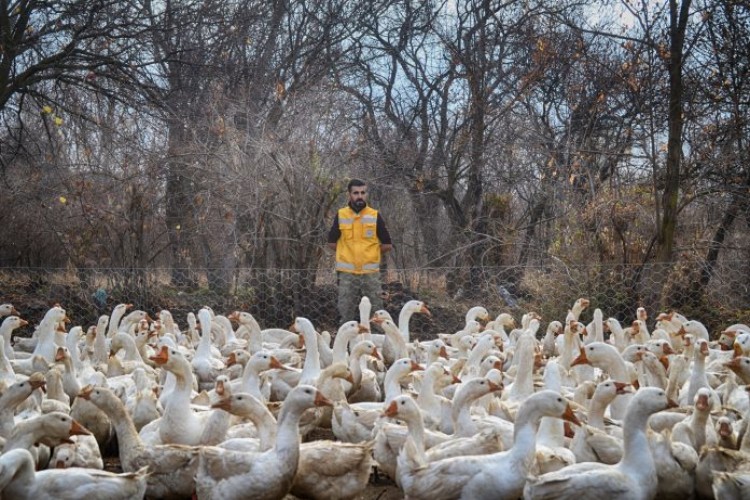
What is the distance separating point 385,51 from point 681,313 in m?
10.2

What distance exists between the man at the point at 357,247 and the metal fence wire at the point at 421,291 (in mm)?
965

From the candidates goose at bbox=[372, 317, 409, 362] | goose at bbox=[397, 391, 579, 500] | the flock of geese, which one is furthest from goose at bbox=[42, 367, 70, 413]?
goose at bbox=[372, 317, 409, 362]

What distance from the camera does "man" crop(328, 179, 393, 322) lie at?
9.91 meters

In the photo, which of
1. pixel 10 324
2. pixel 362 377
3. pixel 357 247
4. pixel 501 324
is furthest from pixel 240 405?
pixel 357 247

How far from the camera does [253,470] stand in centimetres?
449

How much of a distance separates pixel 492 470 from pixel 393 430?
0.94 m

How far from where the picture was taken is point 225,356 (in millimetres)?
8391

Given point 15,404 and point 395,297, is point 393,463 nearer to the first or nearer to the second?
point 15,404

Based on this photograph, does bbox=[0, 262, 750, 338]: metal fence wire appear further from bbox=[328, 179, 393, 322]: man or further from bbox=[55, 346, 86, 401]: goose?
bbox=[55, 346, 86, 401]: goose

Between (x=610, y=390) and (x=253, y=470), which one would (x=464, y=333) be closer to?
(x=610, y=390)

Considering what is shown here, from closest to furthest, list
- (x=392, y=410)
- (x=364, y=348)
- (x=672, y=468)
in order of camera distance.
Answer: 1. (x=672, y=468)
2. (x=392, y=410)
3. (x=364, y=348)

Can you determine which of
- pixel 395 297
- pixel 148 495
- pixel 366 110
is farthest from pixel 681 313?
pixel 366 110

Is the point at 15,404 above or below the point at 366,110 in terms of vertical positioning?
below

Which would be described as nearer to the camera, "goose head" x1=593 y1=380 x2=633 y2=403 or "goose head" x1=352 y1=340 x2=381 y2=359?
"goose head" x1=593 y1=380 x2=633 y2=403
